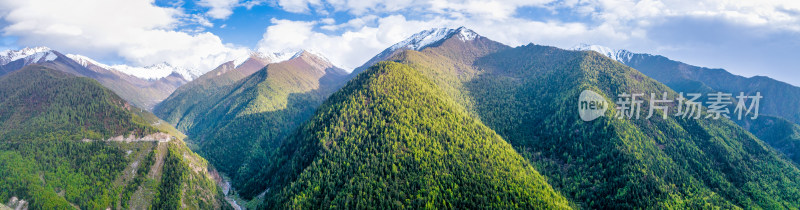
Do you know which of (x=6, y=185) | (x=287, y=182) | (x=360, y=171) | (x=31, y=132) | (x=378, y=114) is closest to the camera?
(x=6, y=185)

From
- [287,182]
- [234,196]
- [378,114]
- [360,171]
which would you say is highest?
[378,114]

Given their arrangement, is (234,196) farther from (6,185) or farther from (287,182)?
(6,185)

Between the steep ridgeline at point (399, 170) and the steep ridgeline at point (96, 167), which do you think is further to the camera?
the steep ridgeline at point (96, 167)

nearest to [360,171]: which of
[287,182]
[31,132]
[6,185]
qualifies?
[287,182]

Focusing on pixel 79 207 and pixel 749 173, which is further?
pixel 749 173

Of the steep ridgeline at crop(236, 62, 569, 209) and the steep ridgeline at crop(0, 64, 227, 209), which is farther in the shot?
the steep ridgeline at crop(0, 64, 227, 209)
